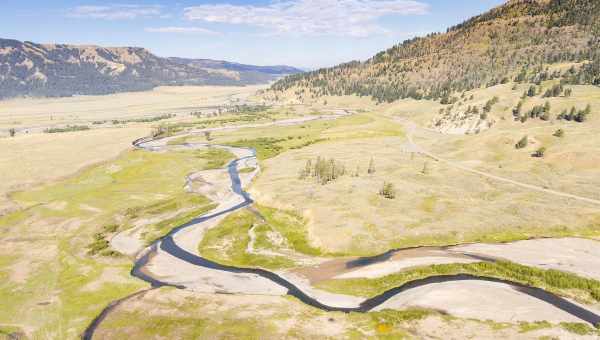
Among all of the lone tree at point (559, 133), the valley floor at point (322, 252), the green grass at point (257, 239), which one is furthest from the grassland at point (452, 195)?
the green grass at point (257, 239)

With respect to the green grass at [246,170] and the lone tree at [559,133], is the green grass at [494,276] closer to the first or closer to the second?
the green grass at [246,170]

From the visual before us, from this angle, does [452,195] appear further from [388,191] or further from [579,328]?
[579,328]

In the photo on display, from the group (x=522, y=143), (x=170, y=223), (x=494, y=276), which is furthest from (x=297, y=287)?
(x=522, y=143)

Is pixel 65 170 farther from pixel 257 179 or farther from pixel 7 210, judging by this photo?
pixel 257 179

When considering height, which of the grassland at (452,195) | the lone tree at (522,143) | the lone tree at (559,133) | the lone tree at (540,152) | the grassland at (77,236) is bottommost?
the grassland at (77,236)

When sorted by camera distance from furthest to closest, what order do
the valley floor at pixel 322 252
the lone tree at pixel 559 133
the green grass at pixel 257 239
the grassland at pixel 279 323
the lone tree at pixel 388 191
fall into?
the lone tree at pixel 559 133 → the lone tree at pixel 388 191 → the green grass at pixel 257 239 → the valley floor at pixel 322 252 → the grassland at pixel 279 323

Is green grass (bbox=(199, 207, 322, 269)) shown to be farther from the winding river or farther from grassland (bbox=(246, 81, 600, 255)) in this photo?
grassland (bbox=(246, 81, 600, 255))
